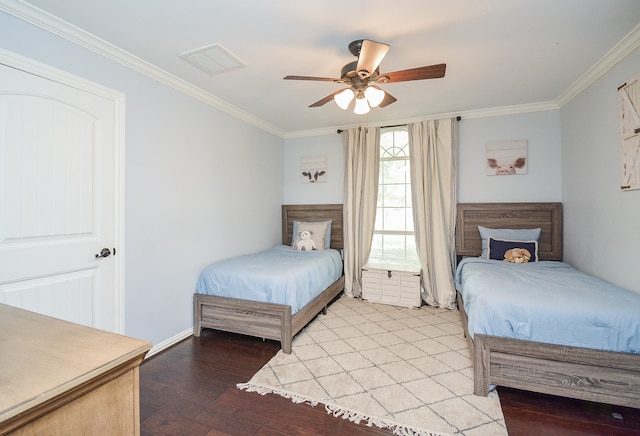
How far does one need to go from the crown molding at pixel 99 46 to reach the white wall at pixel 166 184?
42 mm

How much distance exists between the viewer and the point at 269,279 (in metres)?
2.58

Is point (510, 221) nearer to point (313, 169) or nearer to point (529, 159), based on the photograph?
point (529, 159)

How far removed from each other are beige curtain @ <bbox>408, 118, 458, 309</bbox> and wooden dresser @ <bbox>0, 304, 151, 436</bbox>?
3512mm

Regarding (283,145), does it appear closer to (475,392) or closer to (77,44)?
(77,44)

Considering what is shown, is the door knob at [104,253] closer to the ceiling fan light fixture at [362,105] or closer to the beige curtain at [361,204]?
the ceiling fan light fixture at [362,105]

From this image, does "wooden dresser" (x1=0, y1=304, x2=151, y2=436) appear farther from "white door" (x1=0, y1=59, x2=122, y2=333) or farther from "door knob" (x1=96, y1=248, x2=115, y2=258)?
"door knob" (x1=96, y1=248, x2=115, y2=258)

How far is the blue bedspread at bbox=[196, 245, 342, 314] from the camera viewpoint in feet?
8.39

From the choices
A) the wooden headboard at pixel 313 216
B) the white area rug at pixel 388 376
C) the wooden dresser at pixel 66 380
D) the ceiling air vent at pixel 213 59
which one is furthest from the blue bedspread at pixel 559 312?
the ceiling air vent at pixel 213 59

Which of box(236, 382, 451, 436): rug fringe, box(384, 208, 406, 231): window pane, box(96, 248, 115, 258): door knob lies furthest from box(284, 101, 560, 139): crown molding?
box(236, 382, 451, 436): rug fringe

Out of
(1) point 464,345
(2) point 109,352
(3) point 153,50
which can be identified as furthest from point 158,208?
(1) point 464,345

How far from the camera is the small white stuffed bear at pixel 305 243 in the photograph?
3.93m

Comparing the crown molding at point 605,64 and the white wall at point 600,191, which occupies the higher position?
the crown molding at point 605,64

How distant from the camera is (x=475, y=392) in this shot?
1.93m

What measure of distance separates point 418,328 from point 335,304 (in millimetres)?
1119
